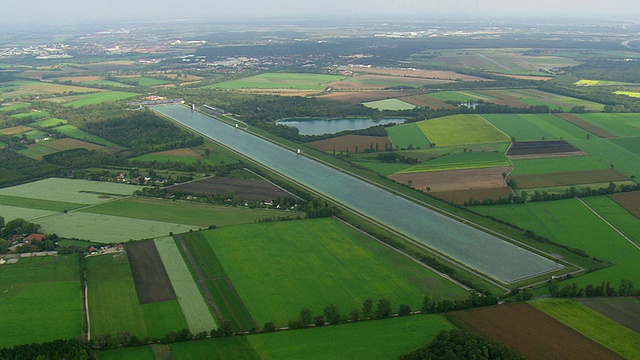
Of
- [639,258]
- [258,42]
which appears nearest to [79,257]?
[639,258]

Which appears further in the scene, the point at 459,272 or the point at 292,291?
the point at 459,272

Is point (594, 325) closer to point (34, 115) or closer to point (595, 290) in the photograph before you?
point (595, 290)

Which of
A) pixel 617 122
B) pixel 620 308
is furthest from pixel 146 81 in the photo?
pixel 620 308

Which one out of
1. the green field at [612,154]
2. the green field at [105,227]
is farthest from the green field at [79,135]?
the green field at [612,154]

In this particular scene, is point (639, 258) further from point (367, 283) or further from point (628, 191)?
point (367, 283)

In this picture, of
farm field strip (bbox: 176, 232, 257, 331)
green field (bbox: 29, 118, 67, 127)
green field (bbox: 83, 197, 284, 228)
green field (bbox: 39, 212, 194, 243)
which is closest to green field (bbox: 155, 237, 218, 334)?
farm field strip (bbox: 176, 232, 257, 331)

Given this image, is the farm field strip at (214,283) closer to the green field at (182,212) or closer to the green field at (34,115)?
the green field at (182,212)

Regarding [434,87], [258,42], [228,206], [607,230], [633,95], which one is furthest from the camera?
[258,42]
